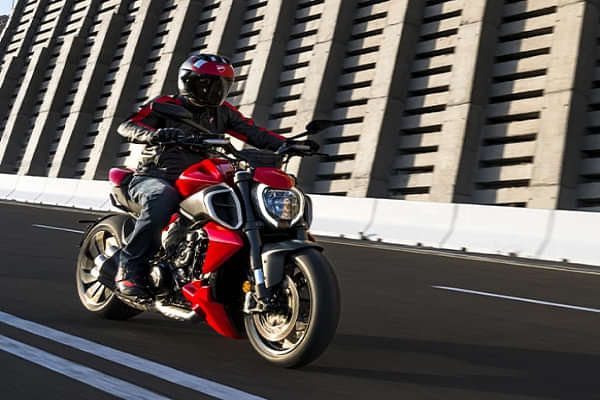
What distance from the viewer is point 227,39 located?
84.3 ft

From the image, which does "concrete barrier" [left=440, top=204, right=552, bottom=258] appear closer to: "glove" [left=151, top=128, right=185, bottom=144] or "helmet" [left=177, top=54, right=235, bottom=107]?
"helmet" [left=177, top=54, right=235, bottom=107]

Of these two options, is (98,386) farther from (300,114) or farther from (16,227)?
(300,114)

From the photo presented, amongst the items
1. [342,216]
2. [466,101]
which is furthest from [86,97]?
[342,216]

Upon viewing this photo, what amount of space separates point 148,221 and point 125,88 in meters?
24.5

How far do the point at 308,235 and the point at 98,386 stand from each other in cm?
144

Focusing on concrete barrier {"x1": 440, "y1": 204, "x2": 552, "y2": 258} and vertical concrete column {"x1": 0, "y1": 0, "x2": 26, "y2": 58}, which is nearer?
concrete barrier {"x1": 440, "y1": 204, "x2": 552, "y2": 258}

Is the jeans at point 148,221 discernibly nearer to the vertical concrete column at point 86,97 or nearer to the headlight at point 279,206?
the headlight at point 279,206

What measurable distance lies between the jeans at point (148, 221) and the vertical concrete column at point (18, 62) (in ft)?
98.0

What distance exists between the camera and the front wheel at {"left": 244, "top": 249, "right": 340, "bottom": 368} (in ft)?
13.2

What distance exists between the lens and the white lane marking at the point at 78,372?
11.7 feet

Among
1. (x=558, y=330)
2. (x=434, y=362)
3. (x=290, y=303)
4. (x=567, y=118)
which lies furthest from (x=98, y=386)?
(x=567, y=118)

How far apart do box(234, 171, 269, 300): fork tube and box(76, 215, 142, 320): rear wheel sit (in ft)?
4.91

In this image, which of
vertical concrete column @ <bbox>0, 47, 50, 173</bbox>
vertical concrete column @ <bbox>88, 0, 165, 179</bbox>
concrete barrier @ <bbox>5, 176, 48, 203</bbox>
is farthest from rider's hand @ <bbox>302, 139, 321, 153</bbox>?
vertical concrete column @ <bbox>0, 47, 50, 173</bbox>

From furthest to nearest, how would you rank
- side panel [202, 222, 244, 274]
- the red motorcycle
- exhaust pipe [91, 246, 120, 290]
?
1. exhaust pipe [91, 246, 120, 290]
2. side panel [202, 222, 244, 274]
3. the red motorcycle
